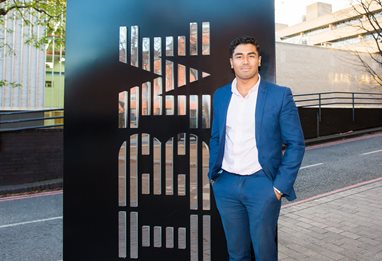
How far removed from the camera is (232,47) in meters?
2.46

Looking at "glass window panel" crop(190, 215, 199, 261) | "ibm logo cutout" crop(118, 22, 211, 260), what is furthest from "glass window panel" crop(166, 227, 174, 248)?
"glass window panel" crop(190, 215, 199, 261)

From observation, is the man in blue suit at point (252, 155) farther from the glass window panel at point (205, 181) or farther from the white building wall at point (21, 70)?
the white building wall at point (21, 70)

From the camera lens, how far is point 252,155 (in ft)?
7.73

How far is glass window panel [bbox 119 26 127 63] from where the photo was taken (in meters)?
3.08

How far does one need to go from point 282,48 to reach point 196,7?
57.2 feet

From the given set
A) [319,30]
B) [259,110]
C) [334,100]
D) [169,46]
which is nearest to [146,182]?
[169,46]

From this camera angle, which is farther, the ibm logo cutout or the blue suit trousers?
the ibm logo cutout

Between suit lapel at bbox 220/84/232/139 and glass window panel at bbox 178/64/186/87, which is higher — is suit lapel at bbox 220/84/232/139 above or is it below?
below

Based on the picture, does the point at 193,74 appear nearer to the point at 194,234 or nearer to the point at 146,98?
the point at 146,98

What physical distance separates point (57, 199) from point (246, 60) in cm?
668

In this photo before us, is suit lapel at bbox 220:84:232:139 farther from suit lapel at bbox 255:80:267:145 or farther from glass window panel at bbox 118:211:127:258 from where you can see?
glass window panel at bbox 118:211:127:258

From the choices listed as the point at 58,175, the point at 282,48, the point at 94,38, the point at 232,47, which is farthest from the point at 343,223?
the point at 282,48

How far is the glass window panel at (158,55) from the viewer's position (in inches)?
121

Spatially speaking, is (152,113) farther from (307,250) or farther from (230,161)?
(307,250)
